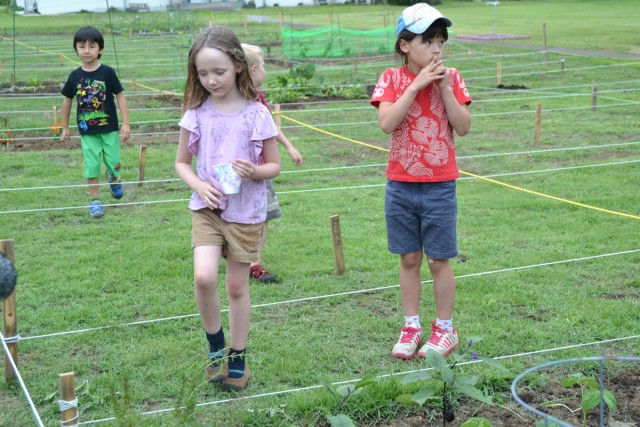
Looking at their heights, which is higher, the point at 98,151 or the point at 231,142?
the point at 231,142

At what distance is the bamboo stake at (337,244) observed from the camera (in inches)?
209

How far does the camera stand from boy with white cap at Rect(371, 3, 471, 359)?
154 inches

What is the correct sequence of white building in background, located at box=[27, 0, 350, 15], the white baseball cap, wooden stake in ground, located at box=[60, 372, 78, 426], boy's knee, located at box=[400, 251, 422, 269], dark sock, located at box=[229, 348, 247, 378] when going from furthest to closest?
white building in background, located at box=[27, 0, 350, 15]
boy's knee, located at box=[400, 251, 422, 269]
the white baseball cap
dark sock, located at box=[229, 348, 247, 378]
wooden stake in ground, located at box=[60, 372, 78, 426]

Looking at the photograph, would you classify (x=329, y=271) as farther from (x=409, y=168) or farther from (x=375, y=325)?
(x=409, y=168)

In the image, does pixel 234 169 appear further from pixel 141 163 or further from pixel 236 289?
pixel 141 163

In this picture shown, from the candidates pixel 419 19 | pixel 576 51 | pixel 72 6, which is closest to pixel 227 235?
pixel 419 19

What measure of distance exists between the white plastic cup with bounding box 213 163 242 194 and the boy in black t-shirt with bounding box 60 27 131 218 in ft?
12.2

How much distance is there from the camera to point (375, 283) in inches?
211

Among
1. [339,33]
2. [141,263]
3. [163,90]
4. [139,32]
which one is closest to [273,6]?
[139,32]

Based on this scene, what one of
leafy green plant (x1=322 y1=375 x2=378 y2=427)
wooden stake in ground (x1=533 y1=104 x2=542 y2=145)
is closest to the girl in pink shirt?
leafy green plant (x1=322 y1=375 x2=378 y2=427)

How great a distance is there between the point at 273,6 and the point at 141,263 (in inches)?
2129

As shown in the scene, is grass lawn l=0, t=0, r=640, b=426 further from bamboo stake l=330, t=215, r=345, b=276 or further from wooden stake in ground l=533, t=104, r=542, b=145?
wooden stake in ground l=533, t=104, r=542, b=145

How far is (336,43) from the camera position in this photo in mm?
25828

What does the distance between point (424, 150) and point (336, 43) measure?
22.4 m
